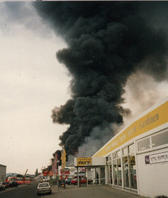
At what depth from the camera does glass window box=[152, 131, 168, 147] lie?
11.8 meters

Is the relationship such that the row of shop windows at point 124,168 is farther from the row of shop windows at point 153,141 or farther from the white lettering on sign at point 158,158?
the white lettering on sign at point 158,158

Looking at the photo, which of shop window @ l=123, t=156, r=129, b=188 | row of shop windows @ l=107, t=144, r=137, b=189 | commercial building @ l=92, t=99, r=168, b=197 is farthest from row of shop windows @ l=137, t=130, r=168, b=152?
shop window @ l=123, t=156, r=129, b=188

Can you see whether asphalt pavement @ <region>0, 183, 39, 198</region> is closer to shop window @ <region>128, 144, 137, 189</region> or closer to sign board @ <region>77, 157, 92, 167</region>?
sign board @ <region>77, 157, 92, 167</region>

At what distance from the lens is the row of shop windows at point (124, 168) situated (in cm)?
1669

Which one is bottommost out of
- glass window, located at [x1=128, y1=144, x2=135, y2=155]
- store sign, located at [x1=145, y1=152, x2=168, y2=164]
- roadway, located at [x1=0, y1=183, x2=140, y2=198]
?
roadway, located at [x1=0, y1=183, x2=140, y2=198]

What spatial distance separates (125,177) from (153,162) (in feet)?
21.8

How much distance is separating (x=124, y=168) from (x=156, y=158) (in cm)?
683

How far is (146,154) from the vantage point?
13922 mm

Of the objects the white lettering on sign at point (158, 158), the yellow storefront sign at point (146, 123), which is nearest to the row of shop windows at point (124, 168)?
the yellow storefront sign at point (146, 123)

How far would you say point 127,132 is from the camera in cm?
1827

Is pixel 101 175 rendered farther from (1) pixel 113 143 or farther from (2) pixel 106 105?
(2) pixel 106 105

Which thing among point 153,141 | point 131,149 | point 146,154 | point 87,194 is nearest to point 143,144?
point 146,154

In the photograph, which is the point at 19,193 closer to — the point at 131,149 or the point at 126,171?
the point at 126,171

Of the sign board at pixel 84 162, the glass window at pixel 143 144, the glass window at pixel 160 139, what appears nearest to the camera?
the glass window at pixel 160 139
